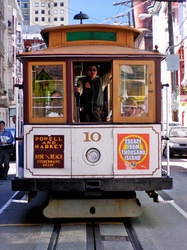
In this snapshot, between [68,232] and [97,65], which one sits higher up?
[97,65]

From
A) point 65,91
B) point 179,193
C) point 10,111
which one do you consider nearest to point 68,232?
point 65,91

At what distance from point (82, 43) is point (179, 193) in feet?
17.0

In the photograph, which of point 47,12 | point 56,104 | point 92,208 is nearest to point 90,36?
point 56,104

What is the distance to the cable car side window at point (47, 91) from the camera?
8.16 metres

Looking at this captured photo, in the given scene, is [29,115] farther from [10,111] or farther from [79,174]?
[10,111]

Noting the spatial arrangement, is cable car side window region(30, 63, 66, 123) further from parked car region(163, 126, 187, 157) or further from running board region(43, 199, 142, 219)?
parked car region(163, 126, 187, 157)

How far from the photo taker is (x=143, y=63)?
8.13 metres

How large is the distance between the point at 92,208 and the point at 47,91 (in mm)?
2013

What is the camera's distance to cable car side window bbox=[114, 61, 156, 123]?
8125 millimetres

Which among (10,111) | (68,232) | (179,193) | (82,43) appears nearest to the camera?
(68,232)

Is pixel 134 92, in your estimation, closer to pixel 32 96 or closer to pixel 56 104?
pixel 56 104

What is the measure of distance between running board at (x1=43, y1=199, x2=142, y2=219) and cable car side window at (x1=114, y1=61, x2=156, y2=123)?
1.39 meters

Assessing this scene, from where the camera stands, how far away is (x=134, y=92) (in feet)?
26.8

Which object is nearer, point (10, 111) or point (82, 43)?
point (82, 43)
